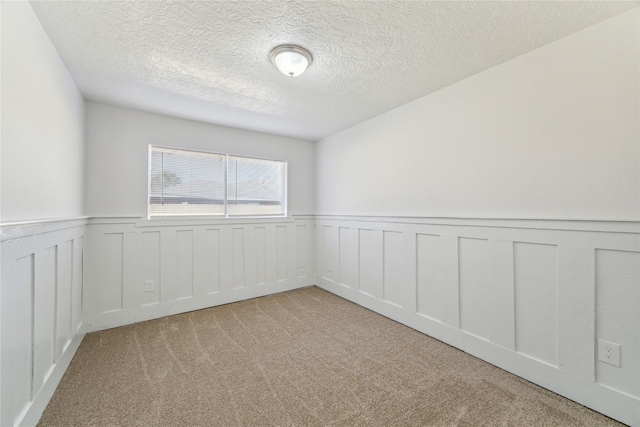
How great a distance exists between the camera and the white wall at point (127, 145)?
2.69 metres

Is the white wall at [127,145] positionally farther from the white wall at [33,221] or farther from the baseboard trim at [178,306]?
the baseboard trim at [178,306]

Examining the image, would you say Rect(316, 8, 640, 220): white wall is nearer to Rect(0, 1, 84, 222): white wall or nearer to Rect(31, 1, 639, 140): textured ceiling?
Rect(31, 1, 639, 140): textured ceiling

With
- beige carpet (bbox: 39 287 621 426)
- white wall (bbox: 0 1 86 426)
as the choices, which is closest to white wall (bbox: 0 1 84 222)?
white wall (bbox: 0 1 86 426)

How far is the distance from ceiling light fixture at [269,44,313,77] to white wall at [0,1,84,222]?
4.29 ft

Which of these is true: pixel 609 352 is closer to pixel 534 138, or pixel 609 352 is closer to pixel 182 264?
pixel 534 138

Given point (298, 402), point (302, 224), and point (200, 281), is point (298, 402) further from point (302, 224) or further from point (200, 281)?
point (302, 224)

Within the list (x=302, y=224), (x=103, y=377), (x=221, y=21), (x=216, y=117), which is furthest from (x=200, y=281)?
(x=221, y=21)

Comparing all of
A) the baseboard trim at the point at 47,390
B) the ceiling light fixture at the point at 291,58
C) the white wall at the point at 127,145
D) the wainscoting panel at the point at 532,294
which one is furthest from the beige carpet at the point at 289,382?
the ceiling light fixture at the point at 291,58

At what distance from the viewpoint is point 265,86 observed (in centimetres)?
234

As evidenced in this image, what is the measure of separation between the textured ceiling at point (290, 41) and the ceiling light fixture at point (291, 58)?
0.05 m

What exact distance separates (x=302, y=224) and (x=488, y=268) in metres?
2.56

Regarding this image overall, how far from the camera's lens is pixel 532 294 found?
73.7 inches

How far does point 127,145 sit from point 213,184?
966mm

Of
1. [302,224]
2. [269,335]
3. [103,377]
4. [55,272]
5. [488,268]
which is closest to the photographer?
[55,272]
